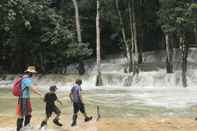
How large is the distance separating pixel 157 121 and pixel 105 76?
21454 mm

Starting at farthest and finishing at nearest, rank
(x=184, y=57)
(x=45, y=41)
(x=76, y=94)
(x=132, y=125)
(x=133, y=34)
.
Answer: (x=45, y=41)
(x=133, y=34)
(x=184, y=57)
(x=76, y=94)
(x=132, y=125)

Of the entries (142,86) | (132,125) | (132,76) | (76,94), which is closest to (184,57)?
(142,86)

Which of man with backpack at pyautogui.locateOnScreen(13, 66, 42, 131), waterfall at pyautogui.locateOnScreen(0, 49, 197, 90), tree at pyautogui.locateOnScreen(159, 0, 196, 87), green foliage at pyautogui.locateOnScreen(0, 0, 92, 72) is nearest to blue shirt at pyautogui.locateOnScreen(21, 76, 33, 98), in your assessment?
man with backpack at pyautogui.locateOnScreen(13, 66, 42, 131)

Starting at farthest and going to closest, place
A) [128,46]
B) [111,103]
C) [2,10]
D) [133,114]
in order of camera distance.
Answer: [128,46] < [2,10] < [111,103] < [133,114]

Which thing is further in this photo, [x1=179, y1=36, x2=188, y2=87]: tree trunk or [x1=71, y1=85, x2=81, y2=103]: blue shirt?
[x1=179, y1=36, x2=188, y2=87]: tree trunk

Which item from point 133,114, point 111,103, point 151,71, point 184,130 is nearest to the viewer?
point 184,130

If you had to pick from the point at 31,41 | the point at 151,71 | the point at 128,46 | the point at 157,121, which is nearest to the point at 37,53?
the point at 31,41

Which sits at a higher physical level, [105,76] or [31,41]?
[31,41]

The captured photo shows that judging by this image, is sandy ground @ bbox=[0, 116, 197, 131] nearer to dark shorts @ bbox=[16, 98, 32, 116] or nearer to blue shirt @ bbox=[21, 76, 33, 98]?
dark shorts @ bbox=[16, 98, 32, 116]

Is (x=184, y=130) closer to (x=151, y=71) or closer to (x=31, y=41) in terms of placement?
(x=151, y=71)

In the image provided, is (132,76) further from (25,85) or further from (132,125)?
(25,85)

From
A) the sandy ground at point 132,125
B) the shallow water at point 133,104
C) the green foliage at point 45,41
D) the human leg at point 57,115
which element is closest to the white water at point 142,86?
the shallow water at point 133,104

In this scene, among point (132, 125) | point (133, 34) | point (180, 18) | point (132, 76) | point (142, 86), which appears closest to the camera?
point (132, 125)

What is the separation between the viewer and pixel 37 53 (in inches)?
1676
